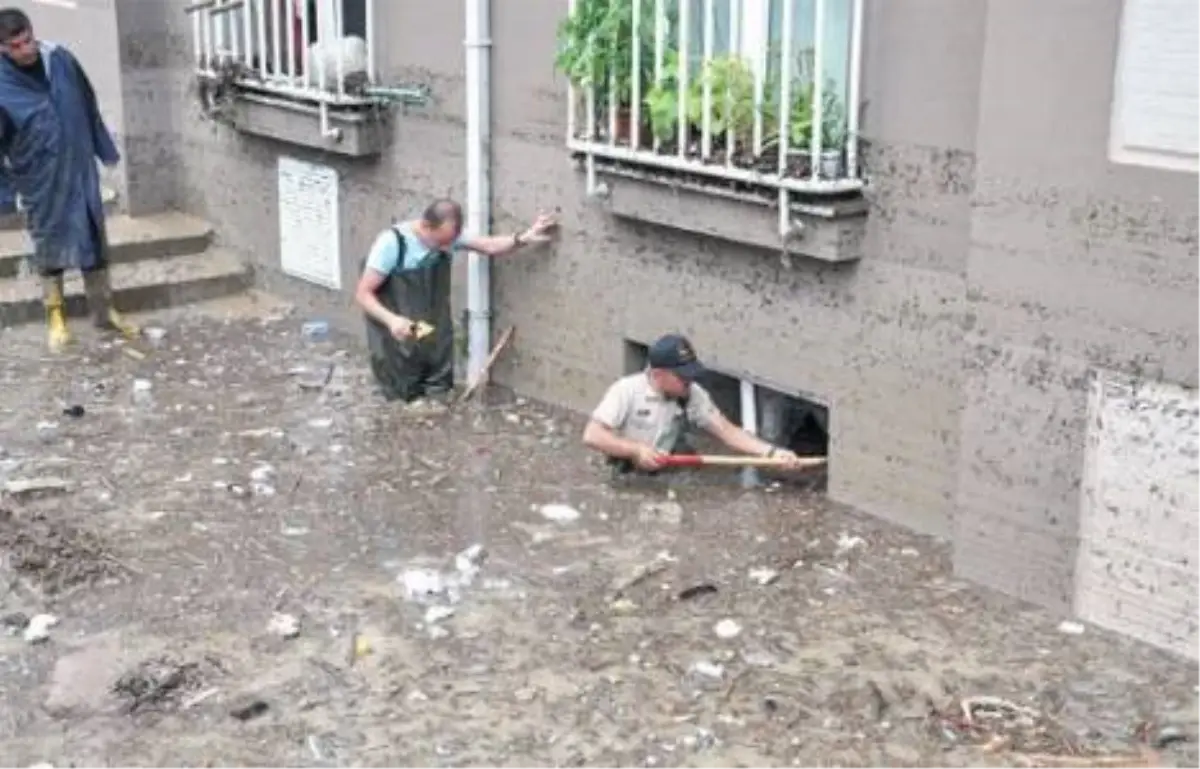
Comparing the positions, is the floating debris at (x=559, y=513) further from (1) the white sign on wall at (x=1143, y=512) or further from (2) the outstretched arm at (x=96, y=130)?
(2) the outstretched arm at (x=96, y=130)

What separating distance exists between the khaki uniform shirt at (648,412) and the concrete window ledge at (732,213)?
65 cm

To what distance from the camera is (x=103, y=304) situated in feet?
30.1

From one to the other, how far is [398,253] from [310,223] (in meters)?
1.61

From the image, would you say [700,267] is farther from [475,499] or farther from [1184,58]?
[1184,58]

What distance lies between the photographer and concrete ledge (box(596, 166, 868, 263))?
617cm

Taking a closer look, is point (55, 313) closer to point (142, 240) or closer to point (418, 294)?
point (142, 240)

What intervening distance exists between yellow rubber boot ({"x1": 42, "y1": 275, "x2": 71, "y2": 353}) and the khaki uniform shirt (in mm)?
3577

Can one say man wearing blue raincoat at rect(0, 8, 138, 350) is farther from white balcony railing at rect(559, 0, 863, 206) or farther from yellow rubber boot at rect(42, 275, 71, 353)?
white balcony railing at rect(559, 0, 863, 206)

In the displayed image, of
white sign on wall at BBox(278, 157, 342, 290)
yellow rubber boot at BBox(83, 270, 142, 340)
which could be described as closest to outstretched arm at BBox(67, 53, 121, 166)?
yellow rubber boot at BBox(83, 270, 142, 340)

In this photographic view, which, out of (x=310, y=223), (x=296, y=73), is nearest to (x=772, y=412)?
(x=310, y=223)

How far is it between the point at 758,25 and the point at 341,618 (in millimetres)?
2744

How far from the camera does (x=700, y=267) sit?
6934mm

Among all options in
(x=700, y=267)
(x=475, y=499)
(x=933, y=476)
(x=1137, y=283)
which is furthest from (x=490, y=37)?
(x=1137, y=283)

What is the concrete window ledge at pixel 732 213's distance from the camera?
617 cm
